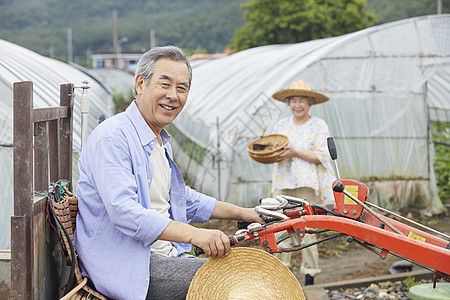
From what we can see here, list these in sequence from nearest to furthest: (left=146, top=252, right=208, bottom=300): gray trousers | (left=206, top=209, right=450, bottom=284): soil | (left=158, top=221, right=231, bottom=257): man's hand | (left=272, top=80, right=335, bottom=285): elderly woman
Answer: (left=158, top=221, right=231, bottom=257): man's hand → (left=146, top=252, right=208, bottom=300): gray trousers → (left=272, top=80, right=335, bottom=285): elderly woman → (left=206, top=209, right=450, bottom=284): soil

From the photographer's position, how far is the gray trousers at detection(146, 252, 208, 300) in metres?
2.41

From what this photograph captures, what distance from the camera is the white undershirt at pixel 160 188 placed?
260cm

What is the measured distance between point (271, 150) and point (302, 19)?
63.7 feet

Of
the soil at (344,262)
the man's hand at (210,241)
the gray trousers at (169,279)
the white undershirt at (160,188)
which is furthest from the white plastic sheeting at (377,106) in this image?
the man's hand at (210,241)

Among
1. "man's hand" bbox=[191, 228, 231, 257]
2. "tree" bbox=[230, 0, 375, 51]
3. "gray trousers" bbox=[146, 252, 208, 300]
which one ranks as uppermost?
"tree" bbox=[230, 0, 375, 51]

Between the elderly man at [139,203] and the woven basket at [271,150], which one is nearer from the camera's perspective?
the elderly man at [139,203]

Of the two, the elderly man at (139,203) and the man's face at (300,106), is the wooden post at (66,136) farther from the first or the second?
the man's face at (300,106)

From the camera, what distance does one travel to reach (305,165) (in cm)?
512

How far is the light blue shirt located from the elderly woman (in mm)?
2781

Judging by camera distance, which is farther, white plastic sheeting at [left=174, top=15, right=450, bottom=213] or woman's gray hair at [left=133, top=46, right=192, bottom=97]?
white plastic sheeting at [left=174, top=15, right=450, bottom=213]

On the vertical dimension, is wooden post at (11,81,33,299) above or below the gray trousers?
above

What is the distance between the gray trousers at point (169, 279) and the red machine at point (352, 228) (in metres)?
0.27

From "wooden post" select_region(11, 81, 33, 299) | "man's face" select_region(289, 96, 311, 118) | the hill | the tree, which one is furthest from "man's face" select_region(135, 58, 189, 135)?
the hill

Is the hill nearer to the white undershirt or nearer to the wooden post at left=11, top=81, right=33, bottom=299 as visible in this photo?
the white undershirt
